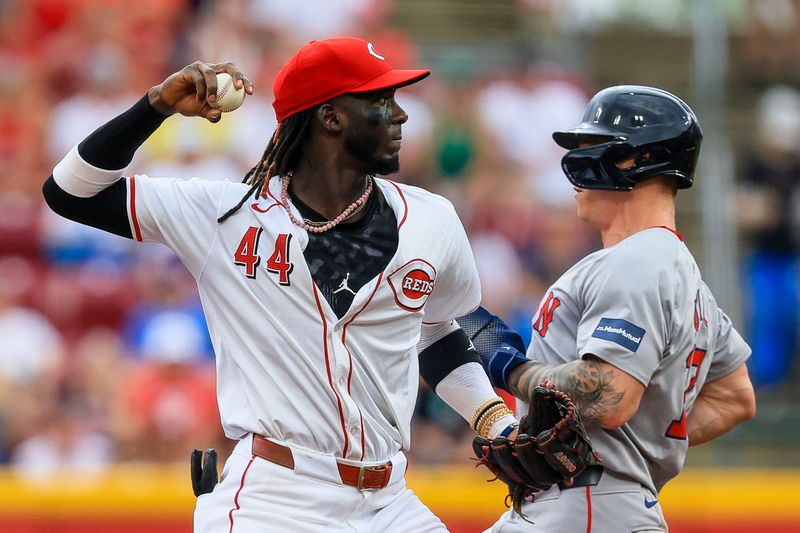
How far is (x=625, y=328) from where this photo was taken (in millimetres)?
4008

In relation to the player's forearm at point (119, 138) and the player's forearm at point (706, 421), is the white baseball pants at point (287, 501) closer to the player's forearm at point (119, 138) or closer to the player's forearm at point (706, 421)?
the player's forearm at point (119, 138)

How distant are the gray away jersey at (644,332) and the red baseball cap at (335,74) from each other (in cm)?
87

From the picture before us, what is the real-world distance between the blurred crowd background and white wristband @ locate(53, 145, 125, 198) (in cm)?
453

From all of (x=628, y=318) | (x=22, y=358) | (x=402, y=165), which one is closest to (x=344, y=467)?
(x=628, y=318)

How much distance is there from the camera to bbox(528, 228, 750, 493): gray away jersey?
4.02 meters

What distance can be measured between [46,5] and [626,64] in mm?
5260

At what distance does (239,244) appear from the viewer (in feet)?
13.2

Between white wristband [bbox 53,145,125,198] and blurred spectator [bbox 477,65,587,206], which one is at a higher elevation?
white wristband [bbox 53,145,125,198]

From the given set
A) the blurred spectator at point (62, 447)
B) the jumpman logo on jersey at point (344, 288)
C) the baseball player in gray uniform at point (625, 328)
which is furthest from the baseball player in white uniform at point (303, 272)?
the blurred spectator at point (62, 447)

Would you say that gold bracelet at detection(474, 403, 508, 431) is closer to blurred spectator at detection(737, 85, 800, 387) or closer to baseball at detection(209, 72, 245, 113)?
baseball at detection(209, 72, 245, 113)

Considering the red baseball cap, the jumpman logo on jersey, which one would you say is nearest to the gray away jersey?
the jumpman logo on jersey

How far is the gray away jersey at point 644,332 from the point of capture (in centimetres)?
402

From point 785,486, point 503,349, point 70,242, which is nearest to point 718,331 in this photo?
point 503,349

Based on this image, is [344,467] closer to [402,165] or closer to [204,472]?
[204,472]
